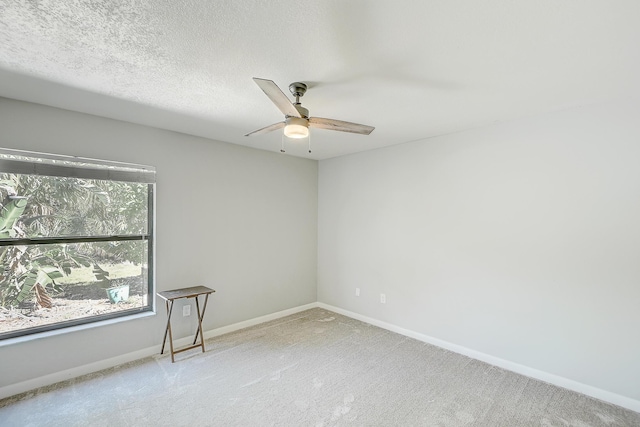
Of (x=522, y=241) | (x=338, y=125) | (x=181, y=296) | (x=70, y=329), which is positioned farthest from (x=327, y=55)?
(x=70, y=329)

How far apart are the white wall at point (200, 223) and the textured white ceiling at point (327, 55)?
0.29 meters

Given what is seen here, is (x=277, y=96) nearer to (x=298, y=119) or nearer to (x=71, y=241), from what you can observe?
(x=298, y=119)

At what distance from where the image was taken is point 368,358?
3111mm

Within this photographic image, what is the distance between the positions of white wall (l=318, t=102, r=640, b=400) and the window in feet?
9.28

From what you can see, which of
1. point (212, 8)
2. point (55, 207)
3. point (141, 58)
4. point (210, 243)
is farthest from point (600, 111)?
point (55, 207)

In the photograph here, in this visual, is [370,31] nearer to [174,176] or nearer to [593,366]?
[174,176]

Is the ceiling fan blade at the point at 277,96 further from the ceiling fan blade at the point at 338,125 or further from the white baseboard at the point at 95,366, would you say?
the white baseboard at the point at 95,366

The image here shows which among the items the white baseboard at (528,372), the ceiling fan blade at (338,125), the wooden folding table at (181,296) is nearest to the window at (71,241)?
the wooden folding table at (181,296)

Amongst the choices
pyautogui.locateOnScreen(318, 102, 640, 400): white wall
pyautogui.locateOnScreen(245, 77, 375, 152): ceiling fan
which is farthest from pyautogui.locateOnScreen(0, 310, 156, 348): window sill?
pyautogui.locateOnScreen(318, 102, 640, 400): white wall

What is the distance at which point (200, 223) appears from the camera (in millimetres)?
3570

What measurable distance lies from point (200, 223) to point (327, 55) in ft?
8.40

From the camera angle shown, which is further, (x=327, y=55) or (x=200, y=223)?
(x=200, y=223)

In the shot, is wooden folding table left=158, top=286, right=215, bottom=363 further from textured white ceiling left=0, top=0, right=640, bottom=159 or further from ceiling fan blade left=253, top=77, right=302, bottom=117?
ceiling fan blade left=253, top=77, right=302, bottom=117

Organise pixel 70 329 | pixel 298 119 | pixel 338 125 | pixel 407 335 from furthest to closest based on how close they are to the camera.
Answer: pixel 407 335
pixel 70 329
pixel 338 125
pixel 298 119
